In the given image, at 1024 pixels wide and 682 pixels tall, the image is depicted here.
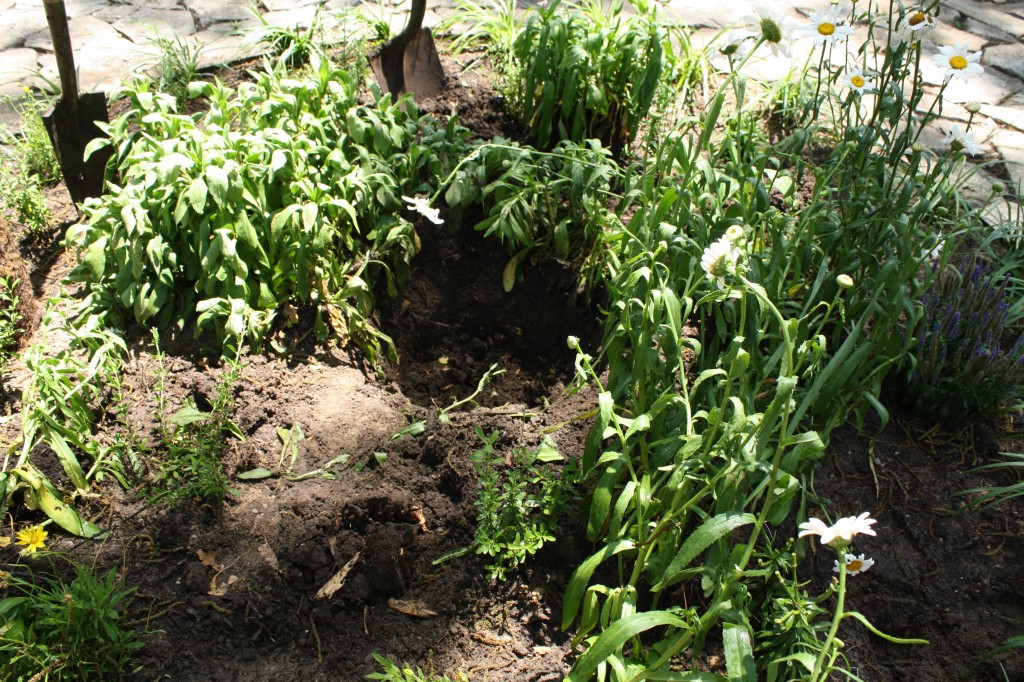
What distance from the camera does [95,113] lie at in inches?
116

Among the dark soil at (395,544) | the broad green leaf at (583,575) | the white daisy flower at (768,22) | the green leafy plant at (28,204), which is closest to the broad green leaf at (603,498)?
the broad green leaf at (583,575)

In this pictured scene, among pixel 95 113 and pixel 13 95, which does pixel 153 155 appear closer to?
pixel 95 113

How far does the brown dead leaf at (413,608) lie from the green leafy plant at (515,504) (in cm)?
13

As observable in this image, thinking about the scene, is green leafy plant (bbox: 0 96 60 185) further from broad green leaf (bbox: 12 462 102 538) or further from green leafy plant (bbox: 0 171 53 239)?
broad green leaf (bbox: 12 462 102 538)

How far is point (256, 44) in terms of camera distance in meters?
4.05

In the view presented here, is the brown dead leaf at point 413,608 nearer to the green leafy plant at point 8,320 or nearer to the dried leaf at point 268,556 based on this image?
the dried leaf at point 268,556

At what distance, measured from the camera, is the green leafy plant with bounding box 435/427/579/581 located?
220cm

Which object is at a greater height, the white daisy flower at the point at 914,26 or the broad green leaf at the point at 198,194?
the white daisy flower at the point at 914,26

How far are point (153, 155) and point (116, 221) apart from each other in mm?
268

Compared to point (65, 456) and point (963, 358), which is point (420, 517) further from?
point (963, 358)

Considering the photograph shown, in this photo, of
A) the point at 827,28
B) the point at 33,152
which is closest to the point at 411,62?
the point at 33,152

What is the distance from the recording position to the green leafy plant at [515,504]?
7.21ft

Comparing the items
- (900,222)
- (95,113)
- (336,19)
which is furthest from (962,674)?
(336,19)

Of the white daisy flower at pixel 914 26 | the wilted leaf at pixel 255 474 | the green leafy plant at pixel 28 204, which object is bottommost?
the wilted leaf at pixel 255 474
